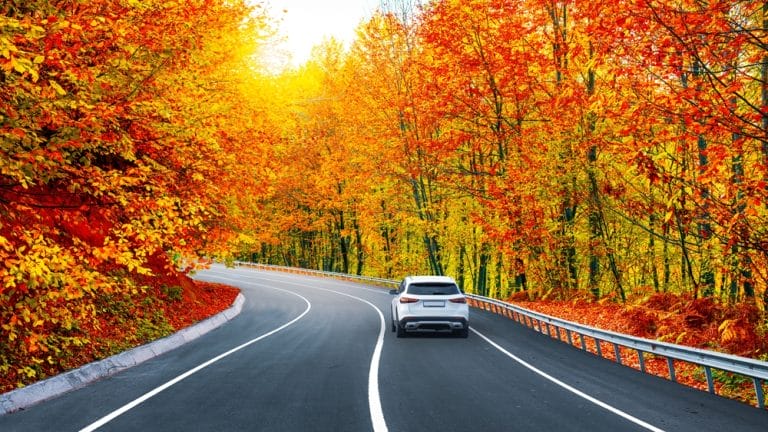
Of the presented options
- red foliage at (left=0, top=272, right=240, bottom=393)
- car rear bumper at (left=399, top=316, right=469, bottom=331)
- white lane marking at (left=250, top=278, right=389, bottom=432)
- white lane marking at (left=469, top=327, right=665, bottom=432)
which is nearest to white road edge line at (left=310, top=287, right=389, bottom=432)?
white lane marking at (left=250, top=278, right=389, bottom=432)

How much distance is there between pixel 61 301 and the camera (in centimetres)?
1218

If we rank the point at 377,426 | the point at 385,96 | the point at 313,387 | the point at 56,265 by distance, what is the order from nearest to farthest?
1. the point at 377,426
2. the point at 56,265
3. the point at 313,387
4. the point at 385,96

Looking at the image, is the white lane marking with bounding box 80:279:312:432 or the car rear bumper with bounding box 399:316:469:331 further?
the car rear bumper with bounding box 399:316:469:331

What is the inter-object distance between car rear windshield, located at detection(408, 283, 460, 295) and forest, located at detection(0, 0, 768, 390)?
19.1 ft

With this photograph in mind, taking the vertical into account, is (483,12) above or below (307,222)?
above

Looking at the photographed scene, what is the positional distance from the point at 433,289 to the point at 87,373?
9.42 metres

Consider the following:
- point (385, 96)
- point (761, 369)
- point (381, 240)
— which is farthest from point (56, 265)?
point (381, 240)

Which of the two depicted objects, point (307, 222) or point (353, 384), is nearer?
point (353, 384)

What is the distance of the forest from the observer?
28.8 feet

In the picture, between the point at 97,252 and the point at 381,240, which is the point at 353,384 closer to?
the point at 97,252

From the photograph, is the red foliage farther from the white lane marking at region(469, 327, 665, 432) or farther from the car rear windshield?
the white lane marking at region(469, 327, 665, 432)

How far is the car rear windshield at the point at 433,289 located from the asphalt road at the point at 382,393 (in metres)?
1.39

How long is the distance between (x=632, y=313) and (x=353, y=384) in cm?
986

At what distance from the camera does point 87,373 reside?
11.1 meters
